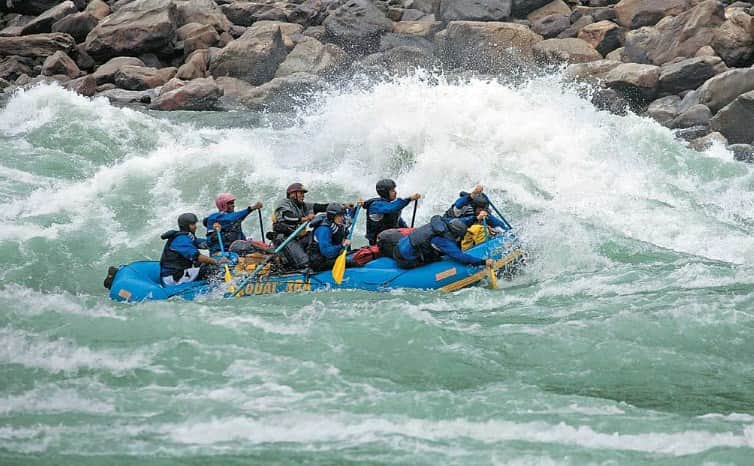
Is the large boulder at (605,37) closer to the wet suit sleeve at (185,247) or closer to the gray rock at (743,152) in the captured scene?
the gray rock at (743,152)

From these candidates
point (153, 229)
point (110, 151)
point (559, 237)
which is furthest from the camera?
point (110, 151)

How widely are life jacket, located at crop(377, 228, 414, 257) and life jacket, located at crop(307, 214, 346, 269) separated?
1.53 feet

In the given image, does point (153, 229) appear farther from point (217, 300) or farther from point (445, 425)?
point (445, 425)

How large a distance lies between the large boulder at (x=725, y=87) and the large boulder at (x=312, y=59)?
9.83 metres

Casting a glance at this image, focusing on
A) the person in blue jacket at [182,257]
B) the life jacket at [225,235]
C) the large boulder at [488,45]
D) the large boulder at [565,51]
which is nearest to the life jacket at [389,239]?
the person in blue jacket at [182,257]

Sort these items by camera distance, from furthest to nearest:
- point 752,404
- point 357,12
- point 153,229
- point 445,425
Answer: point 357,12, point 153,229, point 752,404, point 445,425

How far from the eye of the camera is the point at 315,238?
9.82m

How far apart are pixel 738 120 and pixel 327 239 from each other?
1034 cm

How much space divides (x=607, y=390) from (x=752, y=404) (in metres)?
1.06

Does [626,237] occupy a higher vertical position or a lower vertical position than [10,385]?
lower

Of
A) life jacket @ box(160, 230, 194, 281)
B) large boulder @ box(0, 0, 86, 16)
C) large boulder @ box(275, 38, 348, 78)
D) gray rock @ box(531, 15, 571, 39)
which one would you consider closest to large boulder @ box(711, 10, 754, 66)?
gray rock @ box(531, 15, 571, 39)

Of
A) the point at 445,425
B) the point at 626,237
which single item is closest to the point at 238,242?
the point at 445,425

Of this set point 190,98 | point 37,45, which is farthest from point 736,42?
point 37,45

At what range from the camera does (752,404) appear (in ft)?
21.8
